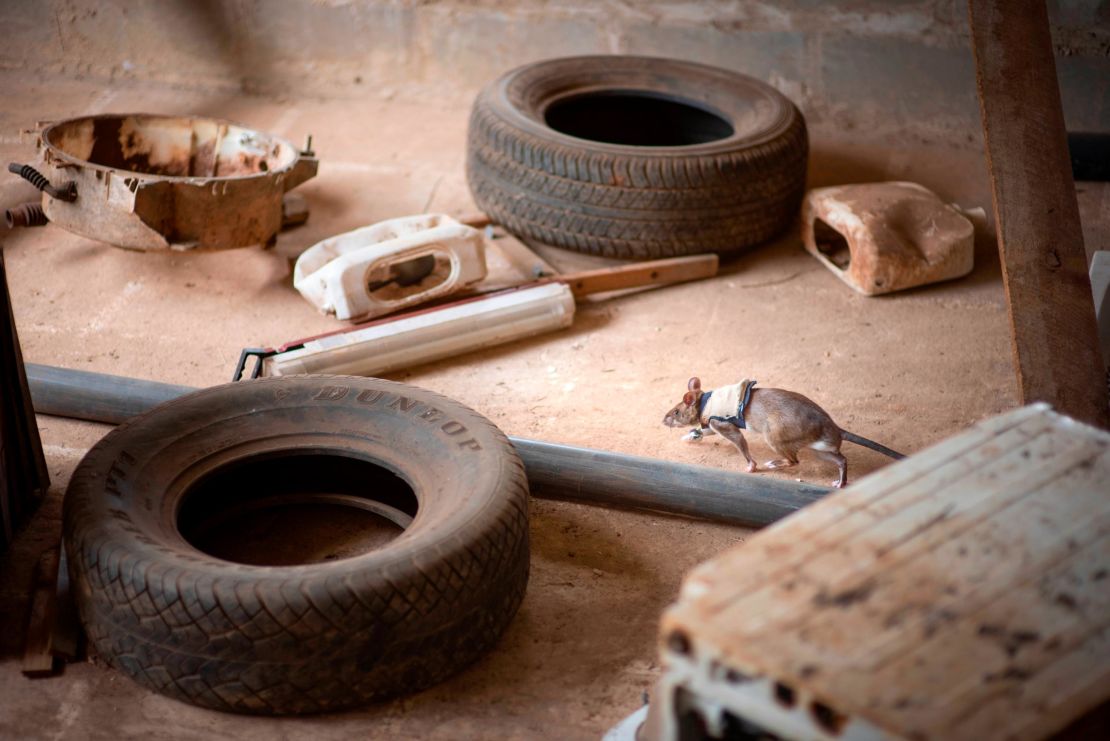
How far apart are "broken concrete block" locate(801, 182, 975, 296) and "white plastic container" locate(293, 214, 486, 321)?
4.70ft

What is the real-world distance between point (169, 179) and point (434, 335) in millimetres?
1091

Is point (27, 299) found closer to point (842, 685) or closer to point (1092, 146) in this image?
point (842, 685)

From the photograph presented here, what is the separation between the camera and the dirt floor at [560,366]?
8.39ft

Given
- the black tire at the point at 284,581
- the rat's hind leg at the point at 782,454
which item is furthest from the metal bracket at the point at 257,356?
the rat's hind leg at the point at 782,454

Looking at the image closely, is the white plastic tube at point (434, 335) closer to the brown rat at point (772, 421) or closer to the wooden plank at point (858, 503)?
the brown rat at point (772, 421)

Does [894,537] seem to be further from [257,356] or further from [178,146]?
[178,146]

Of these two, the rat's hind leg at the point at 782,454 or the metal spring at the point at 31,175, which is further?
the metal spring at the point at 31,175

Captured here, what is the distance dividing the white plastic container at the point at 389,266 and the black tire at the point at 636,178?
43 cm

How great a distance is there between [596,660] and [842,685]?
1.13 metres

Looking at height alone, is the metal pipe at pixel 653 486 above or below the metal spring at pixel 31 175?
below

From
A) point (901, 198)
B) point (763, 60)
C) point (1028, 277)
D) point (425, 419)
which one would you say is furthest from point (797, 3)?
point (425, 419)

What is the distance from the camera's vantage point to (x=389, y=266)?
14.3ft

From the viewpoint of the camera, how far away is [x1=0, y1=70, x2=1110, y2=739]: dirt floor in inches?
101

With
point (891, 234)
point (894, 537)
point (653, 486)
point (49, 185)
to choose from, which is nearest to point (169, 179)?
point (49, 185)
